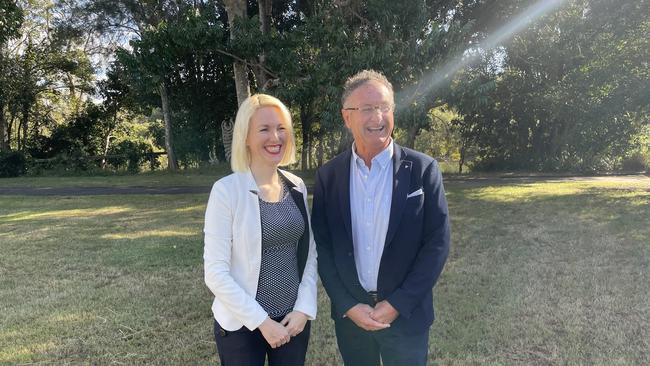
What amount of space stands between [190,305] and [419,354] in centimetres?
292

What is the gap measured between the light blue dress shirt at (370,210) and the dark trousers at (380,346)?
241 mm

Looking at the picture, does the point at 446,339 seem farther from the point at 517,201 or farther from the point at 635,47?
the point at 635,47

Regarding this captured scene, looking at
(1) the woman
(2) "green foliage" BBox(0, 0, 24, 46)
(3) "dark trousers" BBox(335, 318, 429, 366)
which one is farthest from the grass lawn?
(2) "green foliage" BBox(0, 0, 24, 46)

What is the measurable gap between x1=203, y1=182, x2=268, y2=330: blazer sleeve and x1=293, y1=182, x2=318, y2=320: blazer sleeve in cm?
21

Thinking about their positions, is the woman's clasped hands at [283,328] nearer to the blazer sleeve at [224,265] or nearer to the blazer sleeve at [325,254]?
the blazer sleeve at [224,265]

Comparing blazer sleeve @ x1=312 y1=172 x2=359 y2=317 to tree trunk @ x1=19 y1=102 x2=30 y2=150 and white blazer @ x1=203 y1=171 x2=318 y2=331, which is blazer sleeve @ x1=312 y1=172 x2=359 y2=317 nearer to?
white blazer @ x1=203 y1=171 x2=318 y2=331

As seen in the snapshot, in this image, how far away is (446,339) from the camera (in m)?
3.71

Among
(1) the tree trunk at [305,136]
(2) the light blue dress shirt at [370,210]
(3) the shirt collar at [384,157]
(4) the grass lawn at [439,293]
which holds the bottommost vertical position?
(4) the grass lawn at [439,293]

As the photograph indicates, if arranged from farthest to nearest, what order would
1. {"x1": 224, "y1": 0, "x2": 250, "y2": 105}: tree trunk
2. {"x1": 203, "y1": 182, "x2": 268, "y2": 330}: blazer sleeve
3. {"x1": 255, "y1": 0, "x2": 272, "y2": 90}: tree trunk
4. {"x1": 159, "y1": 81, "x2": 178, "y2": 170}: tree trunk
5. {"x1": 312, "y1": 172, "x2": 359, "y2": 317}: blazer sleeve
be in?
{"x1": 159, "y1": 81, "x2": 178, "y2": 170}: tree trunk
{"x1": 255, "y1": 0, "x2": 272, "y2": 90}: tree trunk
{"x1": 224, "y1": 0, "x2": 250, "y2": 105}: tree trunk
{"x1": 312, "y1": 172, "x2": 359, "y2": 317}: blazer sleeve
{"x1": 203, "y1": 182, "x2": 268, "y2": 330}: blazer sleeve

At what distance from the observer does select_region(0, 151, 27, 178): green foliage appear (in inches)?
786

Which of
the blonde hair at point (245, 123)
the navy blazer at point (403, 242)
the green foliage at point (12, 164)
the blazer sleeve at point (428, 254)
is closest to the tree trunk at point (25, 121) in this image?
the green foliage at point (12, 164)

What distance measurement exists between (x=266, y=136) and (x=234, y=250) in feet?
1.77

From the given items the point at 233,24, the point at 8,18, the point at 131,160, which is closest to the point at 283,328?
the point at 233,24

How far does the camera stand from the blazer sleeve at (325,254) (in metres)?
2.24
